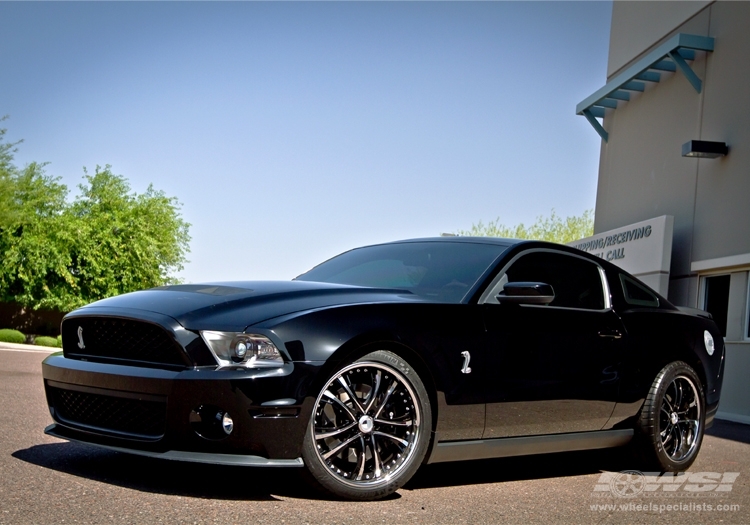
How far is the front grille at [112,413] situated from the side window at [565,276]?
7.75 feet

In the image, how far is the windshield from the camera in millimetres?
5387

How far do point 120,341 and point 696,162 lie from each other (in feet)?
50.1

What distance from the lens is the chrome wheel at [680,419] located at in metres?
6.25

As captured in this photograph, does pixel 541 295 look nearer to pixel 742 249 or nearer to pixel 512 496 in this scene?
pixel 512 496

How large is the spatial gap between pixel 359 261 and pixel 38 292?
40.9 m

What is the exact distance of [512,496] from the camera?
16.2 feet

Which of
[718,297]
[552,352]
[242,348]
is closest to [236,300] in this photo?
[242,348]

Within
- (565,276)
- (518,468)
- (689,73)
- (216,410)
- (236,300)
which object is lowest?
(518,468)

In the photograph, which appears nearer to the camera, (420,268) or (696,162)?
(420,268)

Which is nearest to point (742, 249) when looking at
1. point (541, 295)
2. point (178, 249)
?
point (541, 295)

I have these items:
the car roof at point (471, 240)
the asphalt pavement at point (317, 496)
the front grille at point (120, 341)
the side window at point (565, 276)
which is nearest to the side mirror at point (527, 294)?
the side window at point (565, 276)

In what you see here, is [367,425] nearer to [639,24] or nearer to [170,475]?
[170,475]

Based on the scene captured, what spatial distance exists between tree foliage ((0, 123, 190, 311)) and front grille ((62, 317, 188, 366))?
37500 millimetres

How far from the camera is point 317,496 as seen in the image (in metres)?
4.45
